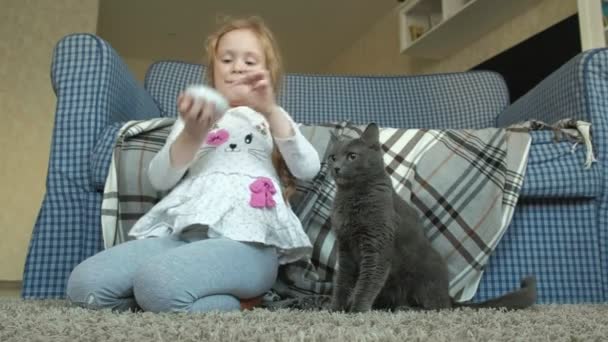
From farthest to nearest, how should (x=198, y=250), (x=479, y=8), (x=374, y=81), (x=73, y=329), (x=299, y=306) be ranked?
(x=479, y=8), (x=374, y=81), (x=299, y=306), (x=198, y=250), (x=73, y=329)

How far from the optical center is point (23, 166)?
3.07m

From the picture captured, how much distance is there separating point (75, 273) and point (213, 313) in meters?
0.34

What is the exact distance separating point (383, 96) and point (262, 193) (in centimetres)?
126

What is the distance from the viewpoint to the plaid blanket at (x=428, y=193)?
1168 millimetres

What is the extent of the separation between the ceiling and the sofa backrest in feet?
6.61

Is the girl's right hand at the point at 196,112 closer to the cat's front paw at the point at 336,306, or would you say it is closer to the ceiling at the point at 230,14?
the cat's front paw at the point at 336,306

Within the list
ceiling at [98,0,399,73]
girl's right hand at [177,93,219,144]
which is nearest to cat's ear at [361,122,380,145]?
girl's right hand at [177,93,219,144]

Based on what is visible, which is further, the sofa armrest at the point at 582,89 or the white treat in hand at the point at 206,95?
the sofa armrest at the point at 582,89

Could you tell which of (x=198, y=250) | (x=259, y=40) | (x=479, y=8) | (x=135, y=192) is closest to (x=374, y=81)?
(x=479, y=8)

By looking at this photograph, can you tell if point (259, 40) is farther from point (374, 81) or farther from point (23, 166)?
point (23, 166)

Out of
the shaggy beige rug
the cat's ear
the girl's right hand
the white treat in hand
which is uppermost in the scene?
Result: the white treat in hand

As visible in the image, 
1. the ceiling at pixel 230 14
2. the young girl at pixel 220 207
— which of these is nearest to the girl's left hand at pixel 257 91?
the young girl at pixel 220 207

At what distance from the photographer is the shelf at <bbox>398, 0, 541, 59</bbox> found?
2.66m

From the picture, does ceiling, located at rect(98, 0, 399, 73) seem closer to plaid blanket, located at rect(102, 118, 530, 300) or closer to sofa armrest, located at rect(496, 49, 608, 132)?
sofa armrest, located at rect(496, 49, 608, 132)
